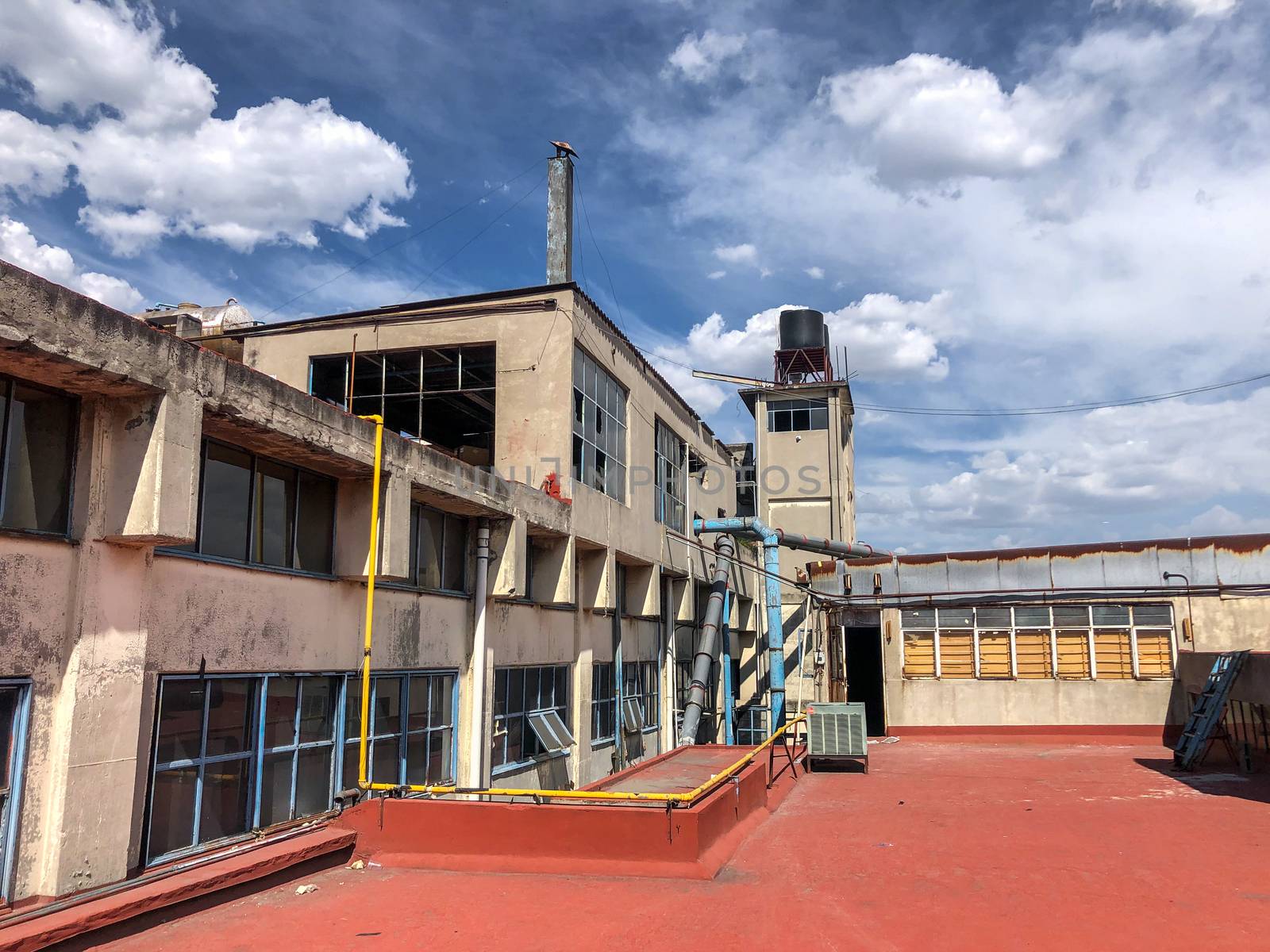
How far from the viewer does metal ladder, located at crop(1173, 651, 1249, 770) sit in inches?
707

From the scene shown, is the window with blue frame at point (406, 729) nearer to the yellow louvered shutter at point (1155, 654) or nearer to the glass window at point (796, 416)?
the yellow louvered shutter at point (1155, 654)

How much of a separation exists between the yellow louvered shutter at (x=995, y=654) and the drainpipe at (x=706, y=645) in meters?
7.52

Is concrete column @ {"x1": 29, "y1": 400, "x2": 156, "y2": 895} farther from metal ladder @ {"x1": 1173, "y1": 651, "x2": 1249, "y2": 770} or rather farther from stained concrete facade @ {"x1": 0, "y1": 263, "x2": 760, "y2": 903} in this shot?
metal ladder @ {"x1": 1173, "y1": 651, "x2": 1249, "y2": 770}

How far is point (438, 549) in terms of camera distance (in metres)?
14.3

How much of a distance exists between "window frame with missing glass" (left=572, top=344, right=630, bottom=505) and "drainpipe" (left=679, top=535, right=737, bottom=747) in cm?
595

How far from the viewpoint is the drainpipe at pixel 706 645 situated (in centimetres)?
2367

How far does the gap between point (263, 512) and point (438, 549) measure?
4.06m

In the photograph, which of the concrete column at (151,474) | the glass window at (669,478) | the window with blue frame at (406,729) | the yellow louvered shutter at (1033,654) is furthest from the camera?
the yellow louvered shutter at (1033,654)

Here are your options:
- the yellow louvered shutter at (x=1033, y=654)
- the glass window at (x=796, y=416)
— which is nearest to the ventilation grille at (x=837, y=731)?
→ the yellow louvered shutter at (x=1033, y=654)

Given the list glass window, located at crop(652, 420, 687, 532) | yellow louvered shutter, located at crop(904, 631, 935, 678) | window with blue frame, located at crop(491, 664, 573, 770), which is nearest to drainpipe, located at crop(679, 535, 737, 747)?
glass window, located at crop(652, 420, 687, 532)

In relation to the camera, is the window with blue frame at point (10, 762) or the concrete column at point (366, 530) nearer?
the window with blue frame at point (10, 762)

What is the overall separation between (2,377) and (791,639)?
84.4 ft

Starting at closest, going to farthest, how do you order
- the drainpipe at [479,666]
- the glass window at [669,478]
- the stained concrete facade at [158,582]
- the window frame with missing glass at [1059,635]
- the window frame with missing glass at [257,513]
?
the stained concrete facade at [158,582], the window frame with missing glass at [257,513], the drainpipe at [479,666], the window frame with missing glass at [1059,635], the glass window at [669,478]

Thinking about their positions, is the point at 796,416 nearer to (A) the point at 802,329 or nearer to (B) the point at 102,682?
(A) the point at 802,329
